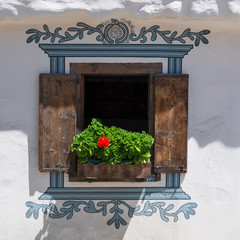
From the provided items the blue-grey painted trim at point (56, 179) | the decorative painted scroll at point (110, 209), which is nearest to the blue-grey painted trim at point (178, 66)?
the decorative painted scroll at point (110, 209)

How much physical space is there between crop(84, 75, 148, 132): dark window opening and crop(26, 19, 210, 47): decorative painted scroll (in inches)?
99.2

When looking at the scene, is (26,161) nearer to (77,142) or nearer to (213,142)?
(77,142)

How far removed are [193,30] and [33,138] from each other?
2.18 meters

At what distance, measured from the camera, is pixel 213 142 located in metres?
3.87

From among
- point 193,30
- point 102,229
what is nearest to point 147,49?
point 193,30

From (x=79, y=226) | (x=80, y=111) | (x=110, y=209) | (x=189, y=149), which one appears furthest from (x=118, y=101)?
(x=79, y=226)

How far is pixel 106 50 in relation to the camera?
3.77 meters

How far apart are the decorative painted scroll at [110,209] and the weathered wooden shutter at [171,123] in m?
0.46

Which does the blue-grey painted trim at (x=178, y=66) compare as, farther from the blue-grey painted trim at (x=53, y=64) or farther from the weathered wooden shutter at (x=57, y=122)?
the blue-grey painted trim at (x=53, y=64)

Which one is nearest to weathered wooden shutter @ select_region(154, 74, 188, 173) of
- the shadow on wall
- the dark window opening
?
the shadow on wall

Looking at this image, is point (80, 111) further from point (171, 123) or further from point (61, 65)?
point (171, 123)

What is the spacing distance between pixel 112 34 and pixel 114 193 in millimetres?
1802

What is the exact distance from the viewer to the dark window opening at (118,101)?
6.55 meters

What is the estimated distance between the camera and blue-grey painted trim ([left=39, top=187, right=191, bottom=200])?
3857mm
